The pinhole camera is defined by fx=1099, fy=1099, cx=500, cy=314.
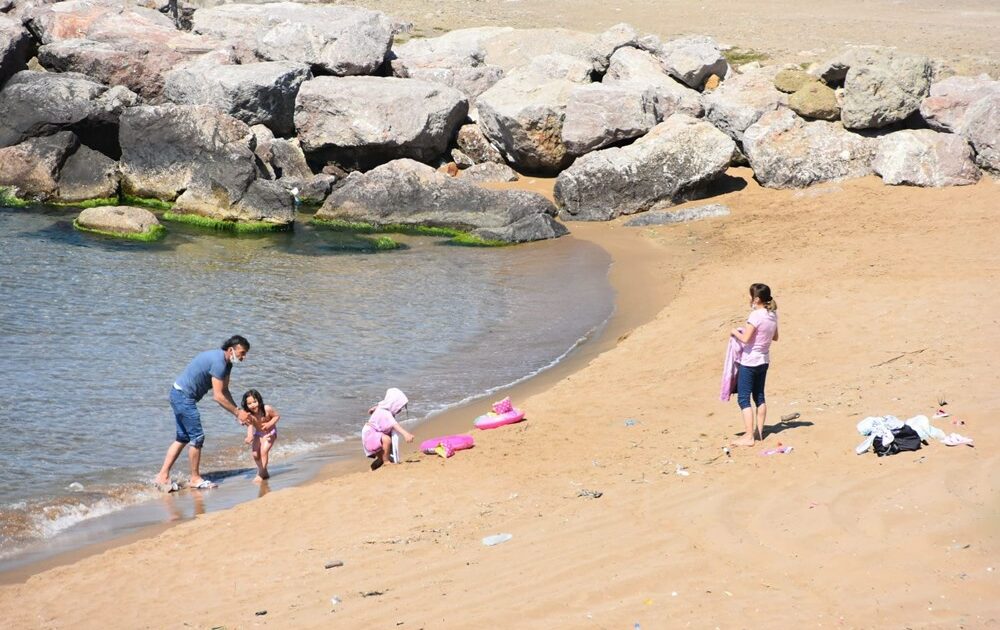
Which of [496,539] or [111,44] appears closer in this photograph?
[496,539]

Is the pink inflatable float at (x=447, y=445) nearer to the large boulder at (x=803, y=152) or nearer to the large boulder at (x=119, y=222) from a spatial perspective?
the large boulder at (x=119, y=222)

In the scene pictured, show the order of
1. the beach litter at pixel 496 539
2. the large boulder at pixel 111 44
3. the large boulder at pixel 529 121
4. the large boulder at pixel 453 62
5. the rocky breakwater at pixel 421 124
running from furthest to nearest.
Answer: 1. the large boulder at pixel 453 62
2. the large boulder at pixel 111 44
3. the large boulder at pixel 529 121
4. the rocky breakwater at pixel 421 124
5. the beach litter at pixel 496 539

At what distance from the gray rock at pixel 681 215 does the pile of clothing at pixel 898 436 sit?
12.8 metres

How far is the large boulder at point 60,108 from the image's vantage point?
23.7 metres

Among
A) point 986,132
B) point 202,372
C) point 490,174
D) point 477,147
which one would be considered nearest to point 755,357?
point 202,372

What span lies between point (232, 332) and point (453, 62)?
16332mm

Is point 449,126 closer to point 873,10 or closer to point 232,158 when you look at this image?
point 232,158

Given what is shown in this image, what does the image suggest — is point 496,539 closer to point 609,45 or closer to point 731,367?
point 731,367

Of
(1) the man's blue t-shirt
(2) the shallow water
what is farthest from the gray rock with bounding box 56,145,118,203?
(1) the man's blue t-shirt

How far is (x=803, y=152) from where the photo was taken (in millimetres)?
22406

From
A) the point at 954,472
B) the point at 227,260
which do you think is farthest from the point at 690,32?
the point at 954,472

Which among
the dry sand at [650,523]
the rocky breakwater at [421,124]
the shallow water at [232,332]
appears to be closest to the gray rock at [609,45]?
the rocky breakwater at [421,124]

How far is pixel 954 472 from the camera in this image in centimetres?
801

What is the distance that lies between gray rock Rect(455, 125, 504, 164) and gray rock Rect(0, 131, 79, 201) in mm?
8750
